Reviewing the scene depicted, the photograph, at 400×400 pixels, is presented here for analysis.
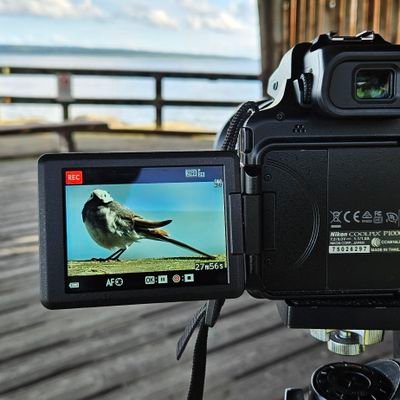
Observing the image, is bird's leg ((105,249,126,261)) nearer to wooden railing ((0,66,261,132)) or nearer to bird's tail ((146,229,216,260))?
bird's tail ((146,229,216,260))

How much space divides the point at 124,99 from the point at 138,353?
5278mm

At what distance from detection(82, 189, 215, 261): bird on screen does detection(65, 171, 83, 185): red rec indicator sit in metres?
0.03

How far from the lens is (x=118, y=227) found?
2.83 ft

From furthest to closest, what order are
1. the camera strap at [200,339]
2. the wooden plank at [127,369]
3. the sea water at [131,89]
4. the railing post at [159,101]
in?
the sea water at [131,89] → the railing post at [159,101] → the wooden plank at [127,369] → the camera strap at [200,339]

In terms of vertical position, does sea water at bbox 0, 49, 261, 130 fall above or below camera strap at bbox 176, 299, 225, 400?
below

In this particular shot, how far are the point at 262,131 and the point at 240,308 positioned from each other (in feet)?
4.64

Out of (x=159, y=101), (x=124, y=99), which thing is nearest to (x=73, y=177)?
(x=159, y=101)

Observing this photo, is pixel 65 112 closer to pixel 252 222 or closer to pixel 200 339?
pixel 200 339

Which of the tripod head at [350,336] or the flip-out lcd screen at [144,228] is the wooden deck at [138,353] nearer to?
the tripod head at [350,336]

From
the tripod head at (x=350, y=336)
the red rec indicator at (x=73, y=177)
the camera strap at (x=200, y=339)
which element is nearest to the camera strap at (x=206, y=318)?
the camera strap at (x=200, y=339)

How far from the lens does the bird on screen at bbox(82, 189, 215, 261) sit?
0.85 m

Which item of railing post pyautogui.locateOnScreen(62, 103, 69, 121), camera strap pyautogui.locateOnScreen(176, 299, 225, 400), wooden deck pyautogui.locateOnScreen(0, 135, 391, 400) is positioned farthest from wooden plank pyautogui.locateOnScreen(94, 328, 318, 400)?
railing post pyautogui.locateOnScreen(62, 103, 69, 121)

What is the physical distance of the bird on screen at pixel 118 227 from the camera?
850mm

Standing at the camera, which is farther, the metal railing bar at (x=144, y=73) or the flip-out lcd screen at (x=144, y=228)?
the metal railing bar at (x=144, y=73)
